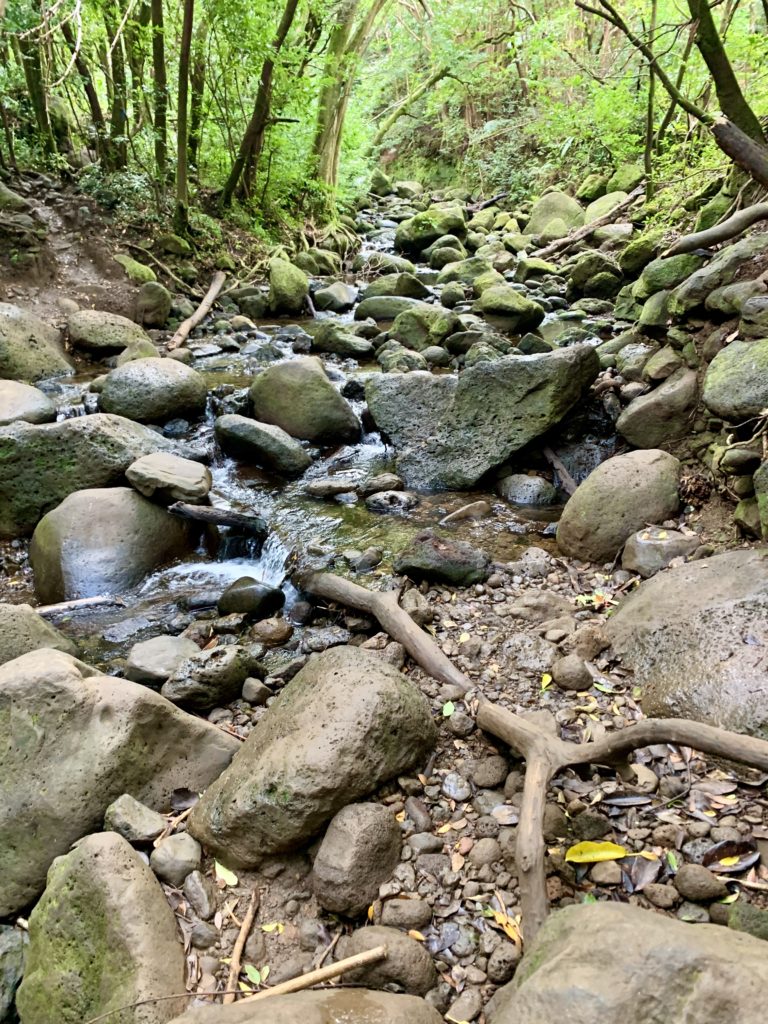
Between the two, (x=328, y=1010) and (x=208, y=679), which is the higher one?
(x=208, y=679)

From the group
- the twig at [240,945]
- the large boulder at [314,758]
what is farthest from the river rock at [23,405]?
the twig at [240,945]

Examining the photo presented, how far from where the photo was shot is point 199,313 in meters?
10.1

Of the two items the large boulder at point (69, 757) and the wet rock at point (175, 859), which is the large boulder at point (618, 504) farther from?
the wet rock at point (175, 859)

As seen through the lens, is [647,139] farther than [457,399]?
Yes

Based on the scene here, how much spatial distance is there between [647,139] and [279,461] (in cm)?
922

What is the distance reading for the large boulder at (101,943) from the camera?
1950 millimetres

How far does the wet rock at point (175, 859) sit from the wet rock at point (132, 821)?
64mm

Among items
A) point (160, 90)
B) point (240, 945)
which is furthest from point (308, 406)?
point (160, 90)

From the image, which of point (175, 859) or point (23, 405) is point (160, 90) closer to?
point (23, 405)

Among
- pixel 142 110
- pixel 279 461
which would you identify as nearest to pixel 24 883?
pixel 279 461

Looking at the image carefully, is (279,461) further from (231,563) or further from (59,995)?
(59,995)

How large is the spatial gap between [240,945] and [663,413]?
4.32m

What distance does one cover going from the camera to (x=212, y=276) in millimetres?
11531

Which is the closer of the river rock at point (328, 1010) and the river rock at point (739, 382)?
the river rock at point (328, 1010)
